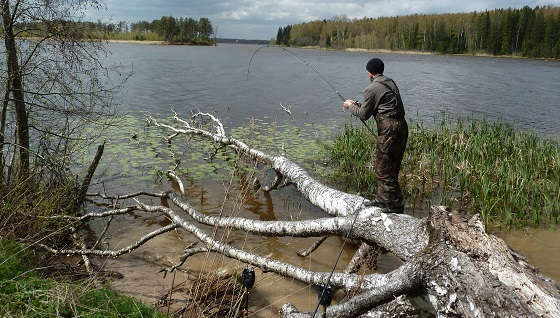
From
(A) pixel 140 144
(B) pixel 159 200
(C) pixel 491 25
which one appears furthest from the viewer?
(C) pixel 491 25

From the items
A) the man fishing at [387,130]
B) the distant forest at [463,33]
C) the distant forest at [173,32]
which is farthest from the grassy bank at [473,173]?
the distant forest at [173,32]

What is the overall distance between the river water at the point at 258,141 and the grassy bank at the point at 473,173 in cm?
69

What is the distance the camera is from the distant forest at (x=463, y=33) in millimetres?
80250

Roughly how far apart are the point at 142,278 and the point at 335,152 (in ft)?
22.9

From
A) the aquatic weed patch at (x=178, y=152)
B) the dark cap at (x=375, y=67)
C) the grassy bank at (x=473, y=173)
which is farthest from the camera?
the aquatic weed patch at (x=178, y=152)

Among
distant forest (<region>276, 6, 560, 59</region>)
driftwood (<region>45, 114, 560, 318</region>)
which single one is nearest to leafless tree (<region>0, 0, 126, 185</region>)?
driftwood (<region>45, 114, 560, 318</region>)

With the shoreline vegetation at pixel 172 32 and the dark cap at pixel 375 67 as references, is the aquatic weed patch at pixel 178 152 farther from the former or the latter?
the shoreline vegetation at pixel 172 32

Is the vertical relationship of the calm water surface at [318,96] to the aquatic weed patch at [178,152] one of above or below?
above

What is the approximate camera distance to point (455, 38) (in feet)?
310

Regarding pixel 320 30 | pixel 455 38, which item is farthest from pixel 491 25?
pixel 320 30

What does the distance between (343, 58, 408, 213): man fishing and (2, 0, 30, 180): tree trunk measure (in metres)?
4.87

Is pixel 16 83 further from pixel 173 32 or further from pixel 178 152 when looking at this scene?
pixel 173 32

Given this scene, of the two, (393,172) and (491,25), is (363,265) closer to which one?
(393,172)

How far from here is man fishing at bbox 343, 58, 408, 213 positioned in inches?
219
